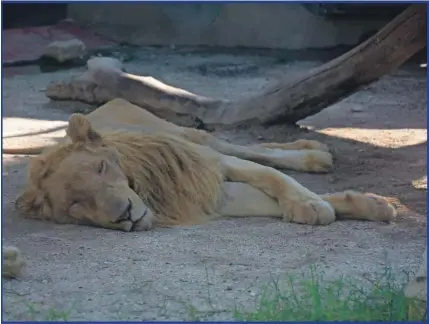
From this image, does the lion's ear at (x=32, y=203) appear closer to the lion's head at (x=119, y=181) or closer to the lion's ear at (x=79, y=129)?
the lion's head at (x=119, y=181)

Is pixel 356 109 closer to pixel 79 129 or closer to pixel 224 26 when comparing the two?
pixel 79 129

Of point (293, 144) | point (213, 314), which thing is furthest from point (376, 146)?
point (213, 314)

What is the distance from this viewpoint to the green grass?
263 centimetres

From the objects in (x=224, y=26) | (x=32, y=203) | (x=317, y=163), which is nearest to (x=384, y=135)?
(x=317, y=163)

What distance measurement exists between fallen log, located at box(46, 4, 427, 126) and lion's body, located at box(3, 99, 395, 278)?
145cm

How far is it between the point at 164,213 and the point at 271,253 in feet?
2.90

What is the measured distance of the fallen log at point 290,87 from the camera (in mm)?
5633

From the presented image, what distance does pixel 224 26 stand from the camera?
40.1ft

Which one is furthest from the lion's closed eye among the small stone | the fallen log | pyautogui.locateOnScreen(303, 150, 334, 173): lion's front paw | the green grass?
the small stone

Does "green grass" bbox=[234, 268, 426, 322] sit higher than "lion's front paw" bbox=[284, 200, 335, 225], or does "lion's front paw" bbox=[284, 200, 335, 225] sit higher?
"green grass" bbox=[234, 268, 426, 322]

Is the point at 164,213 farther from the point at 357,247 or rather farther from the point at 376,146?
the point at 376,146

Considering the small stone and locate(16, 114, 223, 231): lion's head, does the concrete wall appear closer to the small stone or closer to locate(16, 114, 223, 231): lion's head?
the small stone

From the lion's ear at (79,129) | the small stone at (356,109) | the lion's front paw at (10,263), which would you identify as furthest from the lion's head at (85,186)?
the small stone at (356,109)

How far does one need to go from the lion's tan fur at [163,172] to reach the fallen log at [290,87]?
67.9 inches
